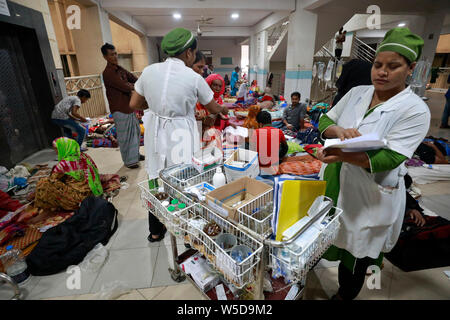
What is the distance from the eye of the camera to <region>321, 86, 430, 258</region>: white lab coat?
1.00 m

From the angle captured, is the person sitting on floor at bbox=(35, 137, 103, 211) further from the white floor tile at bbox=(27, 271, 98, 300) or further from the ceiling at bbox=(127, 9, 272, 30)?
the ceiling at bbox=(127, 9, 272, 30)

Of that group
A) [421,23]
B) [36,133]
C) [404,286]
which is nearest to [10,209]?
[36,133]

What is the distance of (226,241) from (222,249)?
0.10 metres

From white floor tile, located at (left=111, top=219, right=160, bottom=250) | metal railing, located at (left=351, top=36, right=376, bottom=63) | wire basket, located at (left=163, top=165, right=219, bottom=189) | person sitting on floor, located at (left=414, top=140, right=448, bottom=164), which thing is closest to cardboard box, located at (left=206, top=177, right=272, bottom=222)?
wire basket, located at (left=163, top=165, right=219, bottom=189)

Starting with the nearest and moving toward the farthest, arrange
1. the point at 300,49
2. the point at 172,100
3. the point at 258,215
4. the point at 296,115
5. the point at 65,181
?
the point at 258,215 < the point at 172,100 < the point at 65,181 < the point at 296,115 < the point at 300,49

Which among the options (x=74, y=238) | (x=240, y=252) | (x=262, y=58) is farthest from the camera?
(x=262, y=58)

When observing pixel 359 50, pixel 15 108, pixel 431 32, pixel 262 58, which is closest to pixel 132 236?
pixel 15 108

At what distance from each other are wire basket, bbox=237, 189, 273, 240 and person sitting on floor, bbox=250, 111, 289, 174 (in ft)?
4.92

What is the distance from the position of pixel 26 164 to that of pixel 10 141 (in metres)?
0.45

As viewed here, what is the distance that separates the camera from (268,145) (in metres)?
2.69

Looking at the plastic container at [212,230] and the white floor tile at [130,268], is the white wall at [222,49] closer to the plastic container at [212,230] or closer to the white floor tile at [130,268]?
the white floor tile at [130,268]

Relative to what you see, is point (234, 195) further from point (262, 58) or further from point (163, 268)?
point (262, 58)

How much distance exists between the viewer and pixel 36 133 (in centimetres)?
438

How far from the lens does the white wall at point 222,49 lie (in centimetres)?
1764
